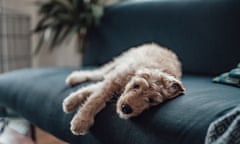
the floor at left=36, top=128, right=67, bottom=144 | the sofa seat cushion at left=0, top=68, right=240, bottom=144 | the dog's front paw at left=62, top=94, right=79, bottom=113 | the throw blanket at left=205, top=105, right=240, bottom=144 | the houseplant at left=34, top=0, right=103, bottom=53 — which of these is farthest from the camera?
the houseplant at left=34, top=0, right=103, bottom=53

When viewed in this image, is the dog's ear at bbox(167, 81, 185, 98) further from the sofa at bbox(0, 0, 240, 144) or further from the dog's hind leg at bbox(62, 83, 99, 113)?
the dog's hind leg at bbox(62, 83, 99, 113)

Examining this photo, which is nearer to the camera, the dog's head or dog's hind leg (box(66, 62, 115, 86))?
the dog's head

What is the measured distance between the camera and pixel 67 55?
2998 mm

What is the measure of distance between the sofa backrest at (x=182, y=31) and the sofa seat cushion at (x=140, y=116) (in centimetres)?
46

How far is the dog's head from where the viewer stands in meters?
0.99

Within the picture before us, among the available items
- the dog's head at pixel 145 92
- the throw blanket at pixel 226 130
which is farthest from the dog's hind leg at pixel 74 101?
the throw blanket at pixel 226 130

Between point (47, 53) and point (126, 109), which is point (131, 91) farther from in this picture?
point (47, 53)

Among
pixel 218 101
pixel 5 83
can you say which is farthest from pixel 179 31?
pixel 5 83

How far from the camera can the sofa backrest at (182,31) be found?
1.66 metres

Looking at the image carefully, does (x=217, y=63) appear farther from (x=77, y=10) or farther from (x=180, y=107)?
(x=77, y=10)

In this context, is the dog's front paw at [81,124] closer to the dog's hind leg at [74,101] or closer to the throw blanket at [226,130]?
the dog's hind leg at [74,101]

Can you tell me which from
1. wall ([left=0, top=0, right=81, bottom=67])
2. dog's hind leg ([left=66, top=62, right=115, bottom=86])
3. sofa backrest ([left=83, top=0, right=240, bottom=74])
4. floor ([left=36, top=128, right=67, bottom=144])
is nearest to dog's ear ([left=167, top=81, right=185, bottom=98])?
dog's hind leg ([left=66, top=62, right=115, bottom=86])

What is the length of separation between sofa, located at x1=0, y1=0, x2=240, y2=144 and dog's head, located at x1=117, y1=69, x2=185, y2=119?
0.09 ft

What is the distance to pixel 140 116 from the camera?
1.01 meters
